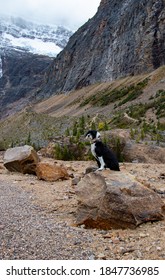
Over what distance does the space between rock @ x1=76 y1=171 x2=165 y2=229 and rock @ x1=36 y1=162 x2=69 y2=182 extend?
404cm

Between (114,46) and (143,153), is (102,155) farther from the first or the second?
(114,46)

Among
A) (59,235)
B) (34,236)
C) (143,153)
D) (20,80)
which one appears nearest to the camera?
(34,236)

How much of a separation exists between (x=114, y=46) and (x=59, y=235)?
67.9 metres

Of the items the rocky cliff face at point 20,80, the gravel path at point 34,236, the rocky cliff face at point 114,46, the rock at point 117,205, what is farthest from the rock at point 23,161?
the rocky cliff face at point 20,80

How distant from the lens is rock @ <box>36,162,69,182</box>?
11836 millimetres

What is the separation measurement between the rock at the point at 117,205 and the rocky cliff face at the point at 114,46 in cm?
5271

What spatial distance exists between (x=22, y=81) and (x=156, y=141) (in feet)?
510

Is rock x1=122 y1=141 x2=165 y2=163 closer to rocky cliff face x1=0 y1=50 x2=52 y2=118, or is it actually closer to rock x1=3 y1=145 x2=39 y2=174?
rock x1=3 y1=145 x2=39 y2=174

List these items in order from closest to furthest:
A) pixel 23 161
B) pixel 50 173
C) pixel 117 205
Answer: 1. pixel 117 205
2. pixel 50 173
3. pixel 23 161

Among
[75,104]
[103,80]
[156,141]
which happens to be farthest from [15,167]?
[103,80]

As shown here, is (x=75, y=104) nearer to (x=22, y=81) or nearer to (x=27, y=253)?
(x=27, y=253)

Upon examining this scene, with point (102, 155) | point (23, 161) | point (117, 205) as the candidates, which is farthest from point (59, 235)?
point (23, 161)

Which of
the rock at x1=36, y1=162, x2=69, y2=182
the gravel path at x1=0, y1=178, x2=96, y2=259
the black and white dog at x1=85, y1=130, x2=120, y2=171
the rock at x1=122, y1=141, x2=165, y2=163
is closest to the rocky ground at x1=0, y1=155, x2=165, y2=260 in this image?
the gravel path at x1=0, y1=178, x2=96, y2=259

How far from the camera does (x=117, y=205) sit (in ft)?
23.7
